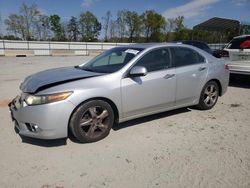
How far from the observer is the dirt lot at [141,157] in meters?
2.81

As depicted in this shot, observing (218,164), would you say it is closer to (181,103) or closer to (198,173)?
(198,173)

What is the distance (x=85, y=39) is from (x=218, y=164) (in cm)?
5425

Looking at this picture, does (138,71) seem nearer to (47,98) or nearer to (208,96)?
(47,98)

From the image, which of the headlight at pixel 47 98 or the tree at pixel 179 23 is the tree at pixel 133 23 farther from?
the headlight at pixel 47 98

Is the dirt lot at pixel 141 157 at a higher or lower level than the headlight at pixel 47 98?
lower

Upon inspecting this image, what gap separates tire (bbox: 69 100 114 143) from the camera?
357 cm

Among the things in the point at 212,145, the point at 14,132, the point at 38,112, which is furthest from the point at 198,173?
the point at 14,132

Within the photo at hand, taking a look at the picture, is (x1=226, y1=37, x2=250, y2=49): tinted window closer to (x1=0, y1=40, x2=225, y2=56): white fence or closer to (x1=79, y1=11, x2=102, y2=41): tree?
(x1=0, y1=40, x2=225, y2=56): white fence

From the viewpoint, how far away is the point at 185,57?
4.88m

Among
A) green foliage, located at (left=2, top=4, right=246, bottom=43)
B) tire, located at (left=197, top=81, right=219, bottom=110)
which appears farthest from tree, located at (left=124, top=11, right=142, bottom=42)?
tire, located at (left=197, top=81, right=219, bottom=110)

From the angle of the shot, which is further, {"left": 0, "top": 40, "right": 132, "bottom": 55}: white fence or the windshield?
{"left": 0, "top": 40, "right": 132, "bottom": 55}: white fence

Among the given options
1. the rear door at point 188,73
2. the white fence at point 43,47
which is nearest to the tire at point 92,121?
the rear door at point 188,73

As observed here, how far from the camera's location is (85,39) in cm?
5478

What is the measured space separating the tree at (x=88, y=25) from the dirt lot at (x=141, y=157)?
5334 cm
